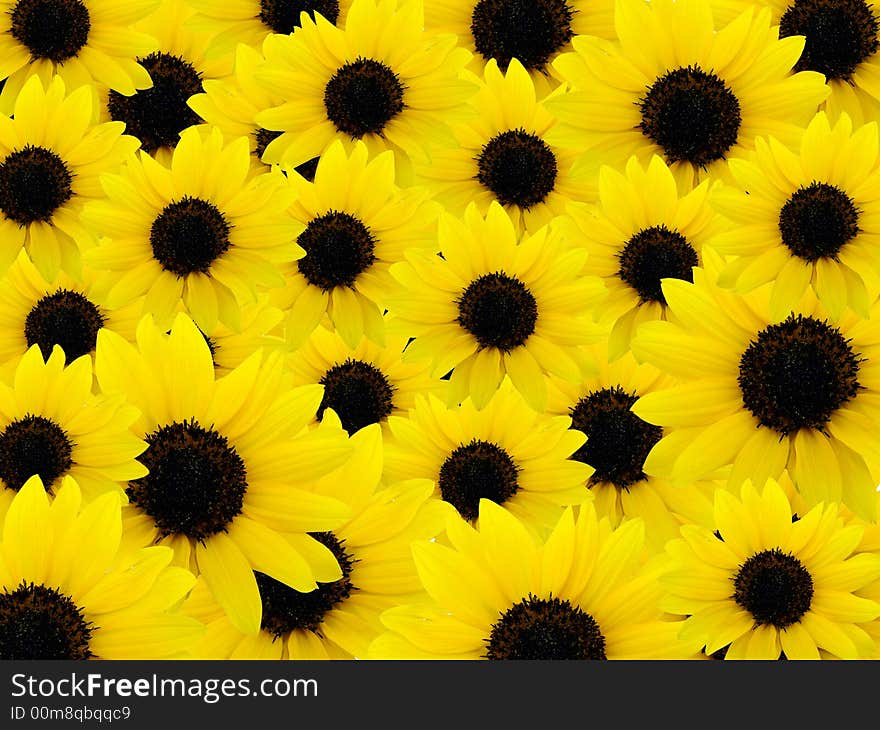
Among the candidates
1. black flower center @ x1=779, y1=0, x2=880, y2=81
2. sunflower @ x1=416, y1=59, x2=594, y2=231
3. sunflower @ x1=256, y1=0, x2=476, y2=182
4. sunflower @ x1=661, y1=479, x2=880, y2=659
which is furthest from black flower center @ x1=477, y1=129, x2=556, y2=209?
sunflower @ x1=661, y1=479, x2=880, y2=659

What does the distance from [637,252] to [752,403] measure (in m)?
0.45

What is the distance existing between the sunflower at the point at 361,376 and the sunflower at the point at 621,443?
1.00ft

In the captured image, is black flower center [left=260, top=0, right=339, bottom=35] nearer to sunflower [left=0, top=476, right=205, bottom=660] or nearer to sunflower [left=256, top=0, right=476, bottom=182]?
sunflower [left=256, top=0, right=476, bottom=182]

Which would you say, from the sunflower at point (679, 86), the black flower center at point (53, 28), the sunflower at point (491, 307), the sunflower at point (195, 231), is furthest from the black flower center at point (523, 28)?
the black flower center at point (53, 28)

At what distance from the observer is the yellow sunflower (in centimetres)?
208

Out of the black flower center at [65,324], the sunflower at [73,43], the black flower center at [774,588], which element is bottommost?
the black flower center at [774,588]

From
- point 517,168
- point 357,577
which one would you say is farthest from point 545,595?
point 517,168

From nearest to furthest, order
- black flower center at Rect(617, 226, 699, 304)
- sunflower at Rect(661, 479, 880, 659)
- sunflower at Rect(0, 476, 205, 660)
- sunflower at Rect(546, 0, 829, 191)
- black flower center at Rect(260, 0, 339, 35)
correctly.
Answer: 1. sunflower at Rect(0, 476, 205, 660)
2. sunflower at Rect(661, 479, 880, 659)
3. sunflower at Rect(546, 0, 829, 191)
4. black flower center at Rect(617, 226, 699, 304)
5. black flower center at Rect(260, 0, 339, 35)

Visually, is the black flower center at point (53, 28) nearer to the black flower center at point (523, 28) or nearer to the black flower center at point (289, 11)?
the black flower center at point (289, 11)

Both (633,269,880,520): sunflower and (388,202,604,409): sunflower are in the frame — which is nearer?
(633,269,880,520): sunflower

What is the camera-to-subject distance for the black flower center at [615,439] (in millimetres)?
2098

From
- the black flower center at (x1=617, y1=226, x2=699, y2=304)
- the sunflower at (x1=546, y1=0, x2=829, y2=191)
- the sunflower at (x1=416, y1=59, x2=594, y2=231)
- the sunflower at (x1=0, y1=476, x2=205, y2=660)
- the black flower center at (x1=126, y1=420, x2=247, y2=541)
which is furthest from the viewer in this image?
the sunflower at (x1=416, y1=59, x2=594, y2=231)

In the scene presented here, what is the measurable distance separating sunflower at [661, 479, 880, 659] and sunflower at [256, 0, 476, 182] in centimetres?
79
